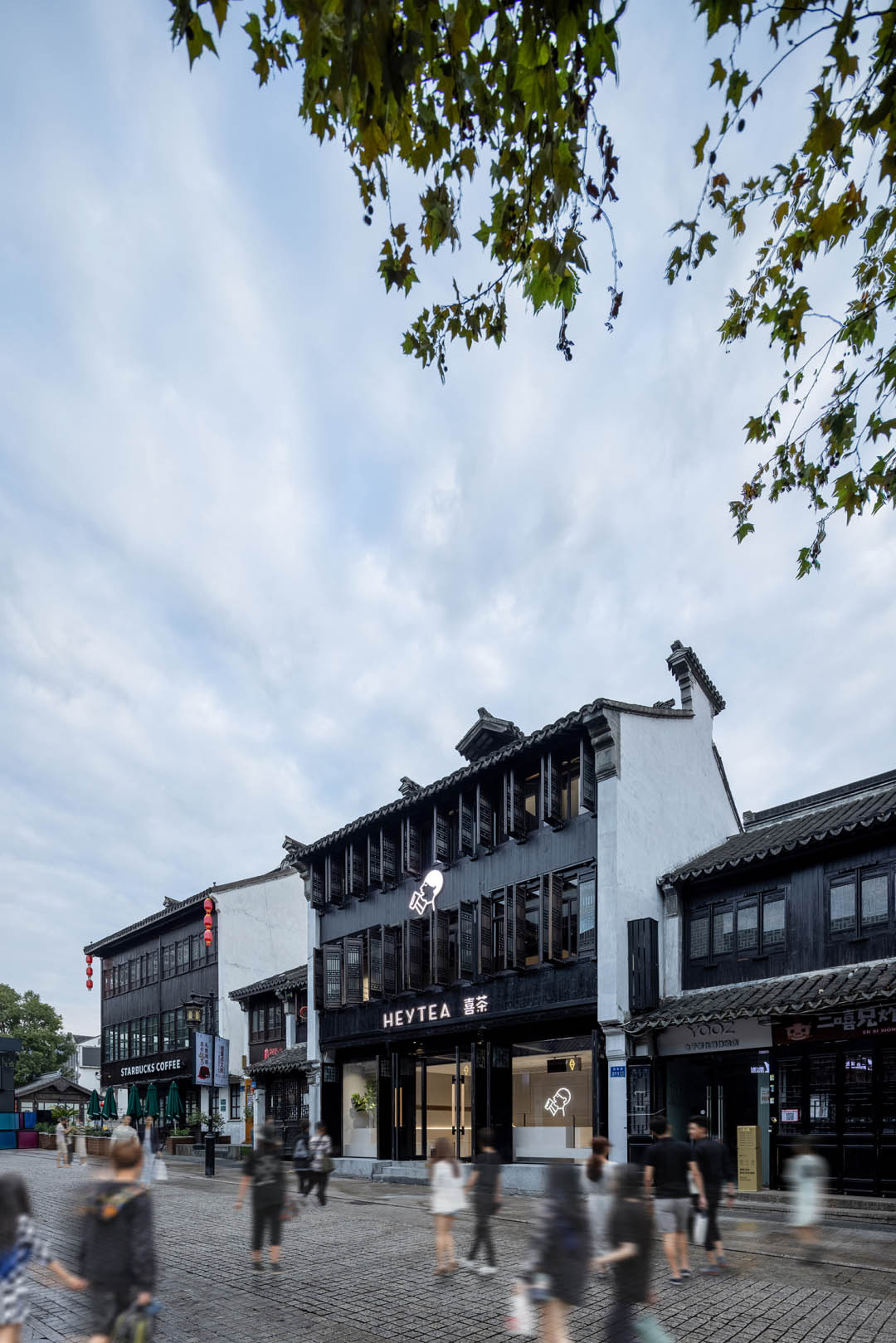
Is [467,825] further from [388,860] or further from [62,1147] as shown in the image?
[62,1147]

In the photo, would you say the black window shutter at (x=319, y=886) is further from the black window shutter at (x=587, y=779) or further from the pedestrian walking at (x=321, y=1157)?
the pedestrian walking at (x=321, y=1157)

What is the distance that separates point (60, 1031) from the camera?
230ft

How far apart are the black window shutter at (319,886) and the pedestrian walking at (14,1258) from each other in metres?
26.1

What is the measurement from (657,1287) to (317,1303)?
12.3 ft

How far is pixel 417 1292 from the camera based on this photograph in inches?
431

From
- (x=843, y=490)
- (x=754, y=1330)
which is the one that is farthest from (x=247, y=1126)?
(x=843, y=490)

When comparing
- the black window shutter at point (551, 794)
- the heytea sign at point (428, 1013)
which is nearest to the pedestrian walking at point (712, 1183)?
the black window shutter at point (551, 794)

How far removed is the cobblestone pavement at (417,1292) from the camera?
9.20 meters

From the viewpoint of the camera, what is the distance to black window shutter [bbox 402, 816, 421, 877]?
28.0m

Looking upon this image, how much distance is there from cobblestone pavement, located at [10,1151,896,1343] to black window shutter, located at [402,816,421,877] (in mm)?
11718

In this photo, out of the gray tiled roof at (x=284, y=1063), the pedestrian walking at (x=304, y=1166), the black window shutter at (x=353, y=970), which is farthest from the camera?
the gray tiled roof at (x=284, y=1063)

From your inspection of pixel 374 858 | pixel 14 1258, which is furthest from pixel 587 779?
pixel 14 1258

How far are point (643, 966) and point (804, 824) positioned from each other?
4770 millimetres

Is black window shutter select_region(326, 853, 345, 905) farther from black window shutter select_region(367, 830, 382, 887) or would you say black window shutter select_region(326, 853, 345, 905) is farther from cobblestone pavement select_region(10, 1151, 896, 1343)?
cobblestone pavement select_region(10, 1151, 896, 1343)
